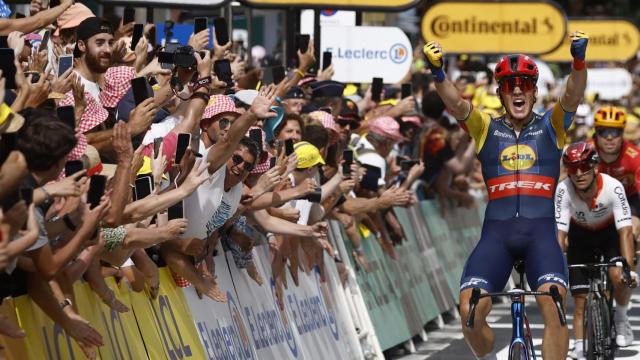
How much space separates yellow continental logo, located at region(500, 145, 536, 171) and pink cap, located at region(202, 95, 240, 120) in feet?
6.12

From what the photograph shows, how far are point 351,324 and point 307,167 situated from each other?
2043 mm

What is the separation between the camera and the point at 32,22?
8781mm

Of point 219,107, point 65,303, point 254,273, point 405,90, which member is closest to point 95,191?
point 65,303

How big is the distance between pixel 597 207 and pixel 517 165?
3205 millimetres

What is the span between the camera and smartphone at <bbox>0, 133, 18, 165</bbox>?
20.8ft

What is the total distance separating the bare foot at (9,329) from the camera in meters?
6.21

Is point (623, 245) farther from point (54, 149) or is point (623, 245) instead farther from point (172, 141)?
point (54, 149)

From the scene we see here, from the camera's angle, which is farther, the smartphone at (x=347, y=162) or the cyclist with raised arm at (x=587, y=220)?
the cyclist with raised arm at (x=587, y=220)

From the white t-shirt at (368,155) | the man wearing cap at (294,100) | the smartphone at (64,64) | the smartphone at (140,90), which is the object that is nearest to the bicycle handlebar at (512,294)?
the smartphone at (140,90)

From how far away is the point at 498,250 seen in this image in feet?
32.7

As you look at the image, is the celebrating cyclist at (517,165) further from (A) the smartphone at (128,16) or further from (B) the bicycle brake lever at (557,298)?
(A) the smartphone at (128,16)

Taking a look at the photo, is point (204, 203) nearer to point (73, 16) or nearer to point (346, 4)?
point (73, 16)

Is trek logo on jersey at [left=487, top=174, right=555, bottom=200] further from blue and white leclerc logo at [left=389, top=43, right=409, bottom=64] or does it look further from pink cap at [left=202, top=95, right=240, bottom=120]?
blue and white leclerc logo at [left=389, top=43, right=409, bottom=64]

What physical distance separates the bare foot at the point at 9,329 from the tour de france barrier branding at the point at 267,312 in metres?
0.32
